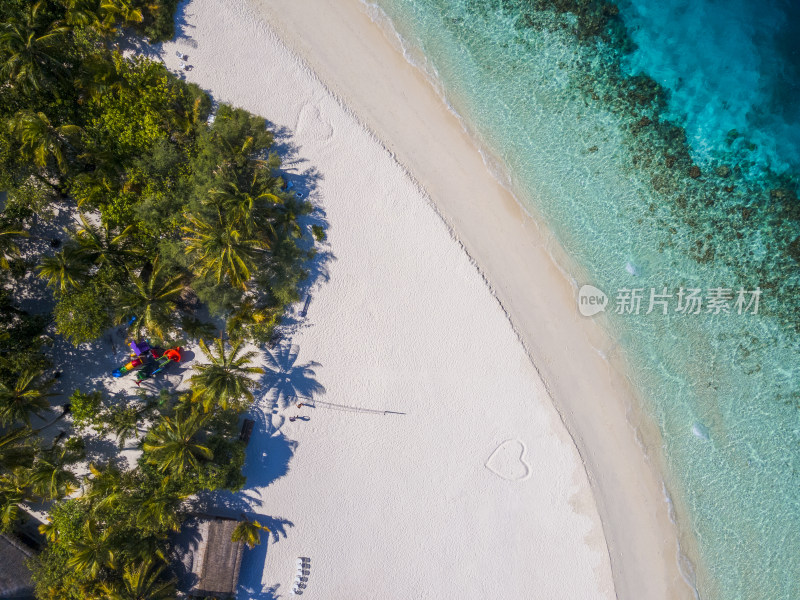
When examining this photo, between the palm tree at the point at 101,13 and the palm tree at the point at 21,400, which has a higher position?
the palm tree at the point at 101,13

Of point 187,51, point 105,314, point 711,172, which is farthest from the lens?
point 711,172

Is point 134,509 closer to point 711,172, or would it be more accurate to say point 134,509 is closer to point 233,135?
point 233,135

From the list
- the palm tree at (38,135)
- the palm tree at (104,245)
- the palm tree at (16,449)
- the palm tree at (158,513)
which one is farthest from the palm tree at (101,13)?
the palm tree at (158,513)

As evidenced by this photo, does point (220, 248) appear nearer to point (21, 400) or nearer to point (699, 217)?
point (21, 400)

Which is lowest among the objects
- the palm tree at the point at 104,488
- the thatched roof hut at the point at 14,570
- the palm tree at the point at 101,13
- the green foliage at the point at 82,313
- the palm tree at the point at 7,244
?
the thatched roof hut at the point at 14,570

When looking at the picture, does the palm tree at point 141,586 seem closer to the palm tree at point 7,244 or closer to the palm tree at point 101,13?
the palm tree at point 7,244

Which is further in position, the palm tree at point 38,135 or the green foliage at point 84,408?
the green foliage at point 84,408

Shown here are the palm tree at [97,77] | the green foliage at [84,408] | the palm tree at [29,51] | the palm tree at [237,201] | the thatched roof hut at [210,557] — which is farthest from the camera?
the thatched roof hut at [210,557]

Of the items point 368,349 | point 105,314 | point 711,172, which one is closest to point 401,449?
point 368,349

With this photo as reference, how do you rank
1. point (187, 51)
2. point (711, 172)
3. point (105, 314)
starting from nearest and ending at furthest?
point (105, 314), point (187, 51), point (711, 172)
